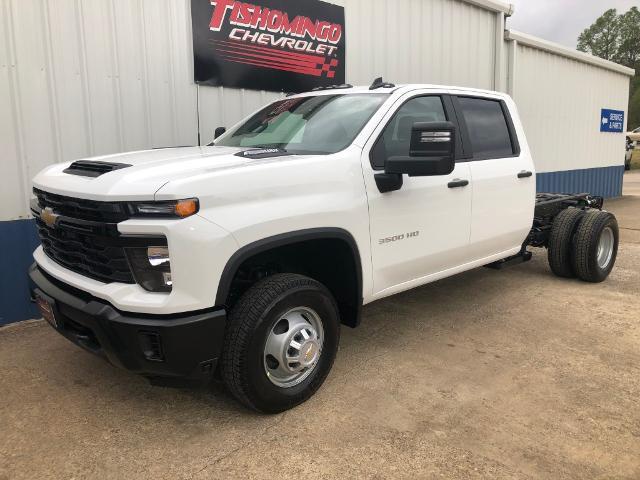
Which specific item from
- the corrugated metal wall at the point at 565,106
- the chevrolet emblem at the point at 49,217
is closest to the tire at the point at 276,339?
the chevrolet emblem at the point at 49,217

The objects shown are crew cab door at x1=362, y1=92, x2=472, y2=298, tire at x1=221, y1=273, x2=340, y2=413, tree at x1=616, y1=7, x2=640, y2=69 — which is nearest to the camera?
tire at x1=221, y1=273, x2=340, y2=413

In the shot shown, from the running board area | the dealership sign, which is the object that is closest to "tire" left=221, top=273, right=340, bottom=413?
the running board area

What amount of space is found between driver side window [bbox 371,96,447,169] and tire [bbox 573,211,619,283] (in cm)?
256

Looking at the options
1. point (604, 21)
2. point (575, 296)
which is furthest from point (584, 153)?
point (604, 21)

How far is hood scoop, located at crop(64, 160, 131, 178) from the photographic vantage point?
303cm

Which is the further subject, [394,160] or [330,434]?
[394,160]

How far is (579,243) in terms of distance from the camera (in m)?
5.81

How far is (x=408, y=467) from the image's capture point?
8.80 feet

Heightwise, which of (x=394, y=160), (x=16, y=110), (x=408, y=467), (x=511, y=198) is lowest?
(x=408, y=467)

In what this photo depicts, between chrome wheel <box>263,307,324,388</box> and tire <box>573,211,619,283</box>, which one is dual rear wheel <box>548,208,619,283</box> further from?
A: chrome wheel <box>263,307,324,388</box>

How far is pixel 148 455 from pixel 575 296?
14.5 ft

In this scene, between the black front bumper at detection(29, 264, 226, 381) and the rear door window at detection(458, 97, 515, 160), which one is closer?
the black front bumper at detection(29, 264, 226, 381)

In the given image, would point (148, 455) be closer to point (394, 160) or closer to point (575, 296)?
point (394, 160)

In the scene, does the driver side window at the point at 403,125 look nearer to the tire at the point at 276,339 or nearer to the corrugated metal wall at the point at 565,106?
the tire at the point at 276,339
